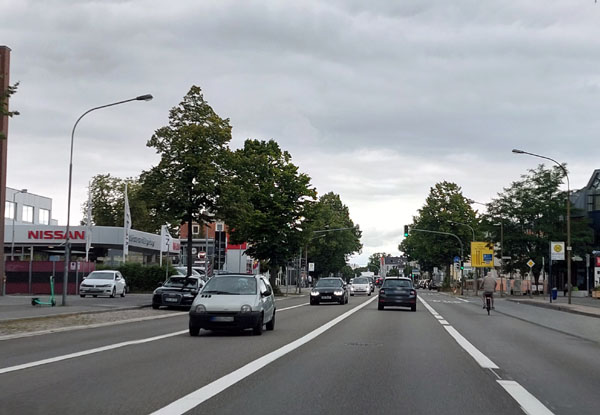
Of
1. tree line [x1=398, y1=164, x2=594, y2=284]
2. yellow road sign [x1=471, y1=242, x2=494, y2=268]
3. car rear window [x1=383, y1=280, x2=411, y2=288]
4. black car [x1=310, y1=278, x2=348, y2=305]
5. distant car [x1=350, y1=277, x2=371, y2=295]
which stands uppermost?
tree line [x1=398, y1=164, x2=594, y2=284]

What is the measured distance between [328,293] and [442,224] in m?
56.0

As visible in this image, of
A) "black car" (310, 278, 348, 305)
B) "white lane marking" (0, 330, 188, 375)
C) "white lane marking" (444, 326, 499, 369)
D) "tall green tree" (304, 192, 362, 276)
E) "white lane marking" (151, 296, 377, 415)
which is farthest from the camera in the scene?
"tall green tree" (304, 192, 362, 276)

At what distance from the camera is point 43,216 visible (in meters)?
95.1

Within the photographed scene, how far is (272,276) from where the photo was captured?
56844mm

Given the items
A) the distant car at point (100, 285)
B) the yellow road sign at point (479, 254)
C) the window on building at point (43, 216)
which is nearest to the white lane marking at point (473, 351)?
the distant car at point (100, 285)

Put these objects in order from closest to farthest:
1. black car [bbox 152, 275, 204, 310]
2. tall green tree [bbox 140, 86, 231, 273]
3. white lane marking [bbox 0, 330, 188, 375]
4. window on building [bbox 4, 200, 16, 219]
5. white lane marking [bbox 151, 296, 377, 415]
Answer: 1. white lane marking [bbox 151, 296, 377, 415]
2. white lane marking [bbox 0, 330, 188, 375]
3. black car [bbox 152, 275, 204, 310]
4. tall green tree [bbox 140, 86, 231, 273]
5. window on building [bbox 4, 200, 16, 219]

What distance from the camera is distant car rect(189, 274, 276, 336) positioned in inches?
656

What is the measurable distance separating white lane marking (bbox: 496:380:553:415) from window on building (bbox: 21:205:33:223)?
87200 mm

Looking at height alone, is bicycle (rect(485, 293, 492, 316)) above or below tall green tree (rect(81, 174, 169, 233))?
below

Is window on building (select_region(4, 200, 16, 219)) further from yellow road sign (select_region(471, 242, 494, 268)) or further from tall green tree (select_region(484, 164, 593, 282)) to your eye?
tall green tree (select_region(484, 164, 593, 282))

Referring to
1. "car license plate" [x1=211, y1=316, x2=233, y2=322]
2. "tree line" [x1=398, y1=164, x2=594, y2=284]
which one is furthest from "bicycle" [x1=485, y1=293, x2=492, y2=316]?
"tree line" [x1=398, y1=164, x2=594, y2=284]

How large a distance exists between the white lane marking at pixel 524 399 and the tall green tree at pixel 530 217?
56553 millimetres

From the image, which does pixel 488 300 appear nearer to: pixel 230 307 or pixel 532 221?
pixel 230 307

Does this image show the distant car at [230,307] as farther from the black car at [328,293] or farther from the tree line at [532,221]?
the tree line at [532,221]
